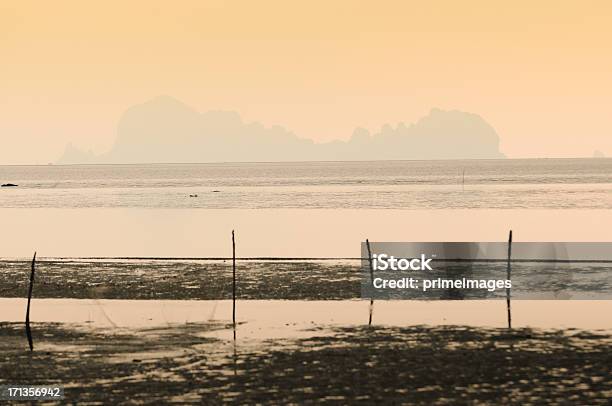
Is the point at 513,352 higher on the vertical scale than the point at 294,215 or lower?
lower

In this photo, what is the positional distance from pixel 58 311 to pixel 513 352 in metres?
16.7

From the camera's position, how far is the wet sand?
19.9 metres

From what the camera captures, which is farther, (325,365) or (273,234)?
(273,234)

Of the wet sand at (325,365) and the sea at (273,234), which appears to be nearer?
the wet sand at (325,365)

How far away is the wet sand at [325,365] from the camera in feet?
65.2

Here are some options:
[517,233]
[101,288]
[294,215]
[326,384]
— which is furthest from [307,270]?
[294,215]

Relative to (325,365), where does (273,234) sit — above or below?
above

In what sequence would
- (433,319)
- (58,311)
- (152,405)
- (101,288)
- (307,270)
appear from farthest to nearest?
(307,270) < (101,288) < (58,311) < (433,319) < (152,405)

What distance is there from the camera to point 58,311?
33.8 m

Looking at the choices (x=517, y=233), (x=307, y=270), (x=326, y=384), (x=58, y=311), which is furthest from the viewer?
(x=517, y=233)

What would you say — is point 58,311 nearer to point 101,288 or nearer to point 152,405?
point 101,288

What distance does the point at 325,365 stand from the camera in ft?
75.3

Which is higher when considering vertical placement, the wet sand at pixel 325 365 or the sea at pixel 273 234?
the sea at pixel 273 234

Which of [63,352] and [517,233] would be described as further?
[517,233]
